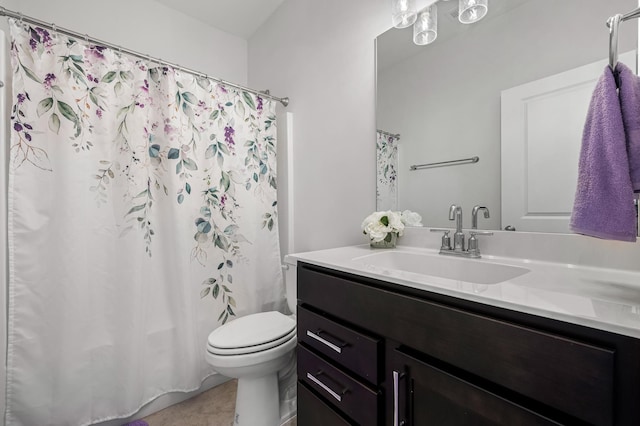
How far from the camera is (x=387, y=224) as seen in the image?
1.30 meters

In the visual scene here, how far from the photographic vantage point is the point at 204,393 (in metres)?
1.68

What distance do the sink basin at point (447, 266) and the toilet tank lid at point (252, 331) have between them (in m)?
0.58

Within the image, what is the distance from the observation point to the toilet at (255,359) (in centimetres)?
122

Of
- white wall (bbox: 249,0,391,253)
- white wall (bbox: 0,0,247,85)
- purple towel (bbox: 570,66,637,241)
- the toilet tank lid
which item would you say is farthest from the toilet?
white wall (bbox: 0,0,247,85)

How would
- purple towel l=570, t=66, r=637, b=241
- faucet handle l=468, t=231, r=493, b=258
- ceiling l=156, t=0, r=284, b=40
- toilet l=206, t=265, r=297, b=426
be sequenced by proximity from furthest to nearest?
ceiling l=156, t=0, r=284, b=40
toilet l=206, t=265, r=297, b=426
faucet handle l=468, t=231, r=493, b=258
purple towel l=570, t=66, r=637, b=241

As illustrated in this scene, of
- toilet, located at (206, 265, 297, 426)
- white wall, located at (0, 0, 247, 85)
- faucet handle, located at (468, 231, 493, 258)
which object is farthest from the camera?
white wall, located at (0, 0, 247, 85)

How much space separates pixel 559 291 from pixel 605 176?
0.90 feet

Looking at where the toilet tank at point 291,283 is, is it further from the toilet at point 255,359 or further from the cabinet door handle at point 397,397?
the cabinet door handle at point 397,397

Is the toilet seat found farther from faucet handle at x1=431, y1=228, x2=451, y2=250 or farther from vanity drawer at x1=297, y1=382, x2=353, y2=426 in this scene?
faucet handle at x1=431, y1=228, x2=451, y2=250

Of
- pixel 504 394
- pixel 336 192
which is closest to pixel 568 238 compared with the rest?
pixel 504 394

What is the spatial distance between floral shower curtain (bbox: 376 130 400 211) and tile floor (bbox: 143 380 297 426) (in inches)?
48.9

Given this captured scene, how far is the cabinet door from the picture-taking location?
55 centimetres

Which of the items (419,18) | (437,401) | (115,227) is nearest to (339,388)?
(437,401)

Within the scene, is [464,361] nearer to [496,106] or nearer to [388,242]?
[388,242]
